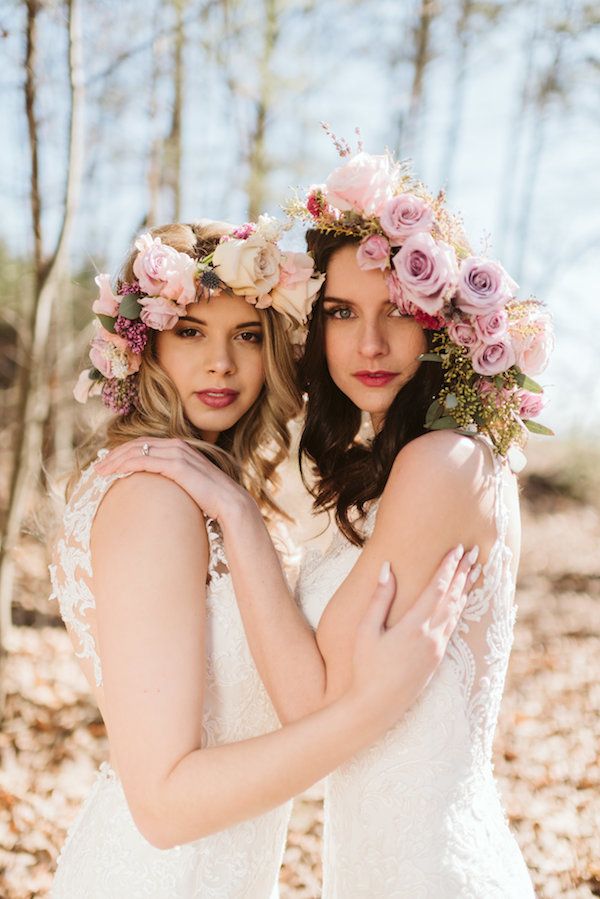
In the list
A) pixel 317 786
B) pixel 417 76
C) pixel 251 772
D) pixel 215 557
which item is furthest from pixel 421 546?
pixel 417 76

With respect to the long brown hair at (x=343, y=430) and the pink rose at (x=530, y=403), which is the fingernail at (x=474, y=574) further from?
the pink rose at (x=530, y=403)

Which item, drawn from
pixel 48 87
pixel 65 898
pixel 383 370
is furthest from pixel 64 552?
pixel 48 87

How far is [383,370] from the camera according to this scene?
275cm

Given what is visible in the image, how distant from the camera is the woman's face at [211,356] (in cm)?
274

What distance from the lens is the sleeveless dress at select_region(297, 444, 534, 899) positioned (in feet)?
7.26

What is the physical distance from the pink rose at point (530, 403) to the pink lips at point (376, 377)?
429 millimetres

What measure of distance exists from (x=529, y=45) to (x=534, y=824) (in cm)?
Answer: 1140

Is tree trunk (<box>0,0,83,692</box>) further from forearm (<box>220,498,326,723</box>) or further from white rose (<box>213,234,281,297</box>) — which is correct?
forearm (<box>220,498,326,723</box>)

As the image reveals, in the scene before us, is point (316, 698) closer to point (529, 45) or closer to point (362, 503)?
point (362, 503)

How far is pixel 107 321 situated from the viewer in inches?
109

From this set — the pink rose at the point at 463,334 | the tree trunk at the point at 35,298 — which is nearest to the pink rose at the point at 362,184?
the pink rose at the point at 463,334

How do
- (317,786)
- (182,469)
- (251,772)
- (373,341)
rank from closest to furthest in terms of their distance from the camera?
(251,772), (182,469), (373,341), (317,786)

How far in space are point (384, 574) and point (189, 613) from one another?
52cm

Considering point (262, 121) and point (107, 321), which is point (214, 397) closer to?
point (107, 321)
